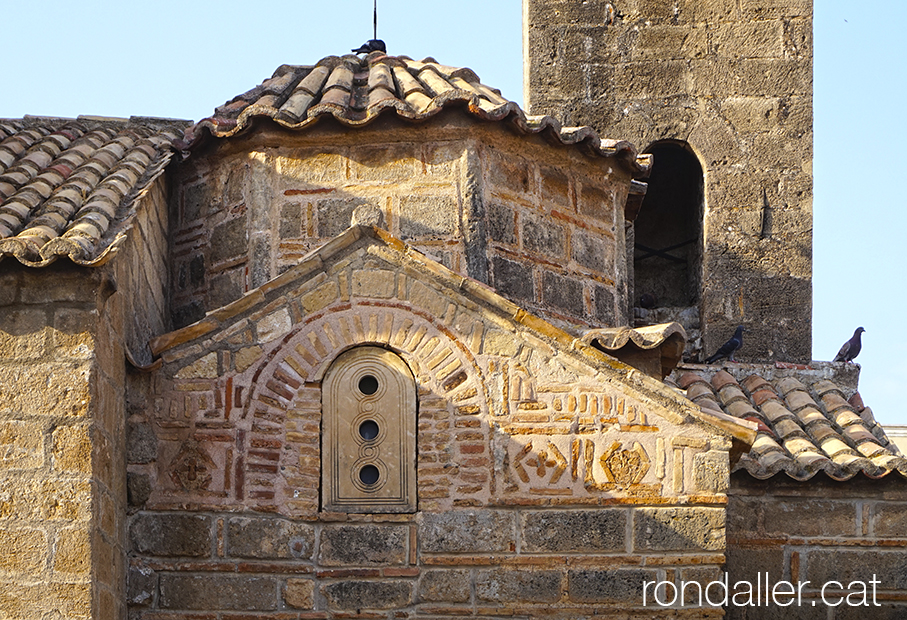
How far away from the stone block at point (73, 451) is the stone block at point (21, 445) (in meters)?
0.07

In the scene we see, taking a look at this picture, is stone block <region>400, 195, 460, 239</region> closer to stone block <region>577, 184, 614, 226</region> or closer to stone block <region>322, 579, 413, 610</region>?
stone block <region>577, 184, 614, 226</region>

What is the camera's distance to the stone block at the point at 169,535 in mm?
7520

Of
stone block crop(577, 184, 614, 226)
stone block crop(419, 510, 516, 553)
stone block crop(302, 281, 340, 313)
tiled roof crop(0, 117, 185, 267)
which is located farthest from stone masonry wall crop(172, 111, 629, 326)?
stone block crop(419, 510, 516, 553)

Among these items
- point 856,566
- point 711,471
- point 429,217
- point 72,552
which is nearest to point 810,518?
point 856,566

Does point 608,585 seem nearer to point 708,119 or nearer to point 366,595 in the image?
point 366,595

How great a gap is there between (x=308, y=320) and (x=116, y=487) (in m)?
1.22

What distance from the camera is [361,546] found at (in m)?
7.57

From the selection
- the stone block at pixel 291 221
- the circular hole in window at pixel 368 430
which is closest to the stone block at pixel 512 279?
the stone block at pixel 291 221

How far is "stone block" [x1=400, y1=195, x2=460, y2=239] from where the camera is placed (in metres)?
9.12

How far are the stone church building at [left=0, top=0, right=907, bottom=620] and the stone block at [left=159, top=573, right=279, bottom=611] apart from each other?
0.01m

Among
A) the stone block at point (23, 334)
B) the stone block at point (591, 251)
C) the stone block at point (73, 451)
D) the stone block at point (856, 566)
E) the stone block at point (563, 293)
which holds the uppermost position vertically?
the stone block at point (591, 251)

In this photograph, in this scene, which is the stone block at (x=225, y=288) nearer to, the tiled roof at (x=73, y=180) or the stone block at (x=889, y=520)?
the tiled roof at (x=73, y=180)

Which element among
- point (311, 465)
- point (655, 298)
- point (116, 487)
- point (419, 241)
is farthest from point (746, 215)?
point (116, 487)

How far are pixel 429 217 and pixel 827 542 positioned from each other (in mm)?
2947
